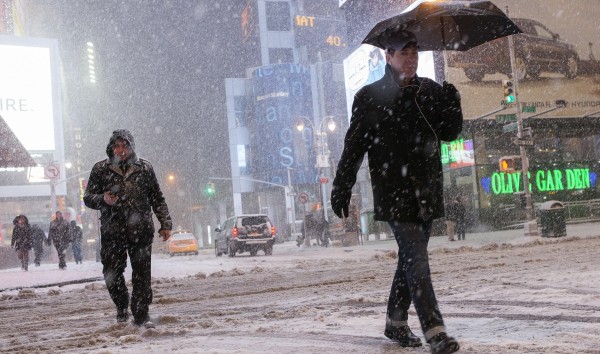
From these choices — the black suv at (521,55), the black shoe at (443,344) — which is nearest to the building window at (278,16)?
the black suv at (521,55)

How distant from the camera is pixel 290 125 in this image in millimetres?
77375

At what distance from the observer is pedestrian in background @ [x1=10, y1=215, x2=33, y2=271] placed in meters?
21.3

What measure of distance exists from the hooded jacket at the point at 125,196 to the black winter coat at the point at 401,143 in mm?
2621

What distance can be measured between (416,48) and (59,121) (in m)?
55.8

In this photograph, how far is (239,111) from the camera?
81.6 meters

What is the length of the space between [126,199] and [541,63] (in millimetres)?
29727

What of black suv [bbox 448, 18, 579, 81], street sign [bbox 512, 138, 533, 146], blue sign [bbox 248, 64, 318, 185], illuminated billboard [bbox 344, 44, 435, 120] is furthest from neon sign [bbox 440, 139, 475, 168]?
blue sign [bbox 248, 64, 318, 185]

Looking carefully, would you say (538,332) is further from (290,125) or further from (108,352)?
(290,125)

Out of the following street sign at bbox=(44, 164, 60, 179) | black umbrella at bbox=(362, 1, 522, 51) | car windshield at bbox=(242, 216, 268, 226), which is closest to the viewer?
black umbrella at bbox=(362, 1, 522, 51)

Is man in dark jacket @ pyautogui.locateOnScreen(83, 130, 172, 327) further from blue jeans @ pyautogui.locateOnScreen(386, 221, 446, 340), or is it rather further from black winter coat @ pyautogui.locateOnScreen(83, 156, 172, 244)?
blue jeans @ pyautogui.locateOnScreen(386, 221, 446, 340)

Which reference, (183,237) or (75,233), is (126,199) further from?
(183,237)

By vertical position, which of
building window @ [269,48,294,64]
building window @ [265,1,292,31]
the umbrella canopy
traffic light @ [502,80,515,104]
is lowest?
the umbrella canopy

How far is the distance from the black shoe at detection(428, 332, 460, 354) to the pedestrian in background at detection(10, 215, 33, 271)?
804 inches

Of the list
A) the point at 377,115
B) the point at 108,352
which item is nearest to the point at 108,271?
the point at 108,352
